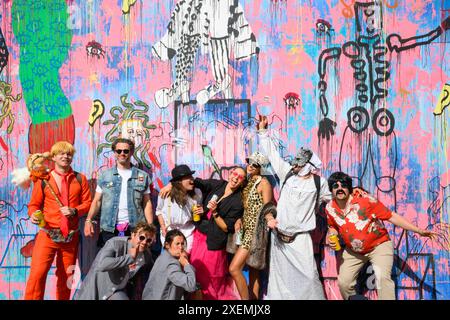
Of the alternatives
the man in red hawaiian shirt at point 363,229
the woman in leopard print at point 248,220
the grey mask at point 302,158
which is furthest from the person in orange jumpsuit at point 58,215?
the man in red hawaiian shirt at point 363,229

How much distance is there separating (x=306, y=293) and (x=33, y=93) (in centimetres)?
427

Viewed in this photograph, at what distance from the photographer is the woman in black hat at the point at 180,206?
7.58 meters

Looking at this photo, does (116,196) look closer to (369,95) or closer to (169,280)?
(169,280)

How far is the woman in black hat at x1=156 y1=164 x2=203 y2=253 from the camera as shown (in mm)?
7578

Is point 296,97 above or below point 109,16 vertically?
below

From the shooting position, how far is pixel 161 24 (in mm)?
8266

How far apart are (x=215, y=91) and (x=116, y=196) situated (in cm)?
189

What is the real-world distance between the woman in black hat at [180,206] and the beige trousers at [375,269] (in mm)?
1839

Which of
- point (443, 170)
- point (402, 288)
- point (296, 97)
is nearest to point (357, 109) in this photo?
point (296, 97)

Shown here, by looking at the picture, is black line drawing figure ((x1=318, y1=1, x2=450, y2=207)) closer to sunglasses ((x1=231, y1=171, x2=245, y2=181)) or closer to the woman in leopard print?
the woman in leopard print

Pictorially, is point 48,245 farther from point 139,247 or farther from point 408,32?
point 408,32

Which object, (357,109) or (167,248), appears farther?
(357,109)

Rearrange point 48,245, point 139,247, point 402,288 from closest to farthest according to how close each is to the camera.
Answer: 1. point 139,247
2. point 48,245
3. point 402,288

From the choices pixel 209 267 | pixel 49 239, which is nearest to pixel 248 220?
pixel 209 267
